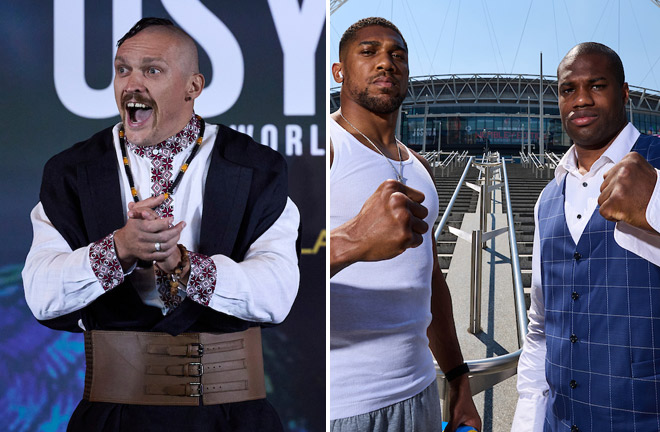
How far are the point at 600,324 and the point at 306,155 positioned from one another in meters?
0.66

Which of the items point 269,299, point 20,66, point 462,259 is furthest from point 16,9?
point 462,259

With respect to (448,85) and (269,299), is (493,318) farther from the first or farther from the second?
(448,85)

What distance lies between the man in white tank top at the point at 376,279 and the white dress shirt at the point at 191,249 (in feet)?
0.38

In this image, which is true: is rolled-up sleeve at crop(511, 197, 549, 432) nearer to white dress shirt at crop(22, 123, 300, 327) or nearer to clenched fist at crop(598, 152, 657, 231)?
clenched fist at crop(598, 152, 657, 231)

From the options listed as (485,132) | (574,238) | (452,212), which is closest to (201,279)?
(574,238)

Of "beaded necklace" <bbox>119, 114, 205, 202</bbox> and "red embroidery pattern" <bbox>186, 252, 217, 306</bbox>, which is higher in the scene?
"beaded necklace" <bbox>119, 114, 205, 202</bbox>

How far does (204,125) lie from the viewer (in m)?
1.09

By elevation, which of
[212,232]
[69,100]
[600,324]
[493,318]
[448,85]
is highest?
[448,85]

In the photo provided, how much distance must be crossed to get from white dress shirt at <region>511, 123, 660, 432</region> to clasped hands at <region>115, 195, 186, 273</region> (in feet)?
2.46

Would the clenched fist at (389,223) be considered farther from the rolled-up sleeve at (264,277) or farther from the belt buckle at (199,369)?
the belt buckle at (199,369)

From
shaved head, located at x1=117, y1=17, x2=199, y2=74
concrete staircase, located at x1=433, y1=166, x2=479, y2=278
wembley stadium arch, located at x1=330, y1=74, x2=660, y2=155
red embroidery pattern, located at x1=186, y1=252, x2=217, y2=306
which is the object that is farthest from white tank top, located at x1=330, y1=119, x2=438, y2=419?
wembley stadium arch, located at x1=330, y1=74, x2=660, y2=155

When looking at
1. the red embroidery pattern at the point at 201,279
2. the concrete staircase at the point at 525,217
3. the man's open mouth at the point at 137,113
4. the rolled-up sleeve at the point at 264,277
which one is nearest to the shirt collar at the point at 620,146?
the rolled-up sleeve at the point at 264,277

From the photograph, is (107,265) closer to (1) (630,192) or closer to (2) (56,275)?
(2) (56,275)

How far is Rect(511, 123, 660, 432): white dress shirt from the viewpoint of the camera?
97cm
